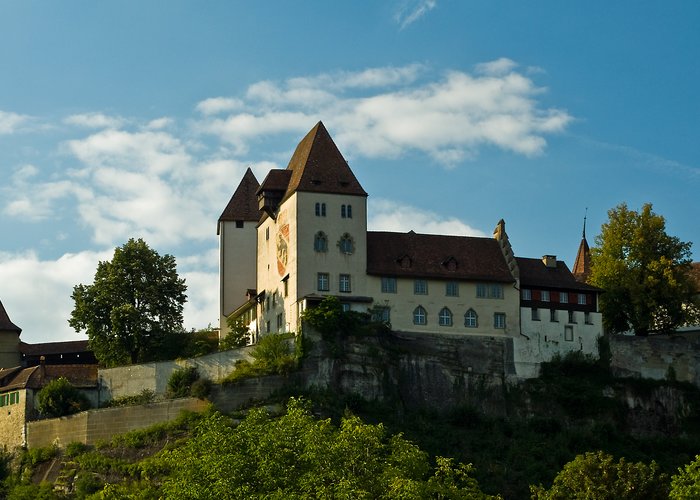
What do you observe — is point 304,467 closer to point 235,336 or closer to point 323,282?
point 323,282

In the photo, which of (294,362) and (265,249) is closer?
(294,362)

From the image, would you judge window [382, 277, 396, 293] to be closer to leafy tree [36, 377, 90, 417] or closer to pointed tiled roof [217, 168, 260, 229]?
pointed tiled roof [217, 168, 260, 229]

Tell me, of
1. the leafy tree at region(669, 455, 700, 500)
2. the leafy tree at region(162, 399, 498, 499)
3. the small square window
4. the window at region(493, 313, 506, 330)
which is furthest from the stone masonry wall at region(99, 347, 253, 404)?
the leafy tree at region(669, 455, 700, 500)

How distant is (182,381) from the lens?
9644 cm

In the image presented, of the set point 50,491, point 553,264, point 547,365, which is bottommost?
point 50,491

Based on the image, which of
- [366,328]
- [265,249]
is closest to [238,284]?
[265,249]

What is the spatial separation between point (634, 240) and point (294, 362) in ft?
84.5

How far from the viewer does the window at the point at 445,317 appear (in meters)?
100

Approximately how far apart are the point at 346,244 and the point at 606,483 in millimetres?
28545

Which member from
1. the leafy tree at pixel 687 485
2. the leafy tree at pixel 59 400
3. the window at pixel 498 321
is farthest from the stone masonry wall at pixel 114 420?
the leafy tree at pixel 687 485

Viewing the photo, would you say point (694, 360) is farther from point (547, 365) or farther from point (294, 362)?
point (294, 362)

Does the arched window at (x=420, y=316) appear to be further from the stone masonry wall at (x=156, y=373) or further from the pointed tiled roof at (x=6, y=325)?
the pointed tiled roof at (x=6, y=325)

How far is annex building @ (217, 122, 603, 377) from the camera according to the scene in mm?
100000

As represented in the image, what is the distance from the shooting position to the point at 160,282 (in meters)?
104
